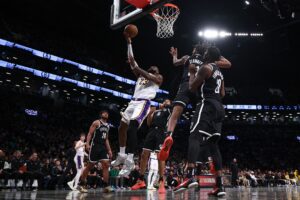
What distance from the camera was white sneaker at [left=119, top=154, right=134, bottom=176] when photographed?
5.13 meters

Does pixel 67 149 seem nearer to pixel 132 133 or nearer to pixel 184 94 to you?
pixel 132 133

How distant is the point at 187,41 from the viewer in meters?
25.3

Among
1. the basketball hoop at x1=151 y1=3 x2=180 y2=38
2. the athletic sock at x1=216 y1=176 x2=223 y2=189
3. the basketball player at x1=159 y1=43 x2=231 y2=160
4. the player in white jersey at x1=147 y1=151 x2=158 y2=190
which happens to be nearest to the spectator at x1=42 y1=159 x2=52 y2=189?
the player in white jersey at x1=147 y1=151 x2=158 y2=190

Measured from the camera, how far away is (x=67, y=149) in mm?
20609

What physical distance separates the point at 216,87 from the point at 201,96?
25 cm

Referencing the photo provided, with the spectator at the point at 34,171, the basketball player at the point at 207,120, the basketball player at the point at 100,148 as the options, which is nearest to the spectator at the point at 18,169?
the spectator at the point at 34,171

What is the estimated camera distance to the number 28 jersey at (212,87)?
4426mm

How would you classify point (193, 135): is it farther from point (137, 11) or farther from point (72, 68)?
point (72, 68)

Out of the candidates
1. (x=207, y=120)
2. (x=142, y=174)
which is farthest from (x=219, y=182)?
(x=142, y=174)

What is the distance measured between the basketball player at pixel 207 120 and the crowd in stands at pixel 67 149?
4.22 metres

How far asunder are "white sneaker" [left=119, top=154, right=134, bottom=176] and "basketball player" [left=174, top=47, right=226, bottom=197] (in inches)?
38.6

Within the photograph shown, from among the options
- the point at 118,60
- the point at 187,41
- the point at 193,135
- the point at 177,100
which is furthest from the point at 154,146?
the point at 118,60

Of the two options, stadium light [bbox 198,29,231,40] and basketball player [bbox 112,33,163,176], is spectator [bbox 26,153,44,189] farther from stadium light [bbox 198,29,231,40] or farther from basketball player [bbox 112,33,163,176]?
stadium light [bbox 198,29,231,40]

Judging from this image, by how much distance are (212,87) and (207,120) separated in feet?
1.63
